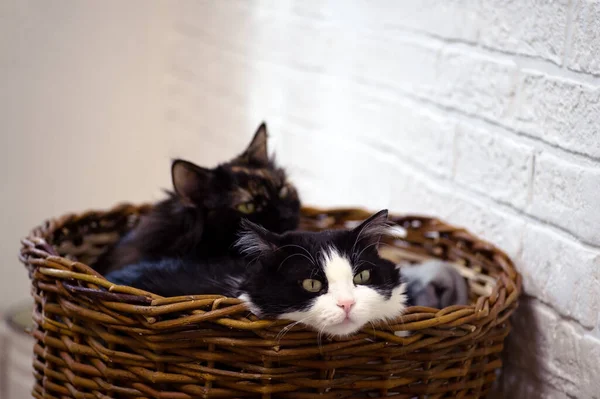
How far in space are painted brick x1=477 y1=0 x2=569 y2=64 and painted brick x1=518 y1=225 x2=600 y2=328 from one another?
12.9 inches

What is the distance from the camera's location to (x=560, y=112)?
3.97ft

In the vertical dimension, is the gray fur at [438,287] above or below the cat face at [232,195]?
below

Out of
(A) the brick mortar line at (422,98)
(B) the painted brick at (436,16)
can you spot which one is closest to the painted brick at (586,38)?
(A) the brick mortar line at (422,98)

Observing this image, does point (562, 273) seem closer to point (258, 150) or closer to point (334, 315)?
point (334, 315)

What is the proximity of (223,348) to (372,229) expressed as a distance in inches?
11.3

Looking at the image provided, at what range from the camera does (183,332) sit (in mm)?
986

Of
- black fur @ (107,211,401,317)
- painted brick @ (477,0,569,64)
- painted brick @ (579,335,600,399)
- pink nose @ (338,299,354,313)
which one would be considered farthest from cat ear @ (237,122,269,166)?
painted brick @ (579,335,600,399)

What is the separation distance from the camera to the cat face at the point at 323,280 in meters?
0.96

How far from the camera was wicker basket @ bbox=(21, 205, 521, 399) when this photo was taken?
3.21 ft

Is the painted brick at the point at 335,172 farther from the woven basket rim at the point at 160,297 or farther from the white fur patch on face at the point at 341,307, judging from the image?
the white fur patch on face at the point at 341,307

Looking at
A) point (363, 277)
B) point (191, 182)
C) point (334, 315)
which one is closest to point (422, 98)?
point (191, 182)

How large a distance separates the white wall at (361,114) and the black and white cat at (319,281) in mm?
356

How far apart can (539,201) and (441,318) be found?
0.39 metres

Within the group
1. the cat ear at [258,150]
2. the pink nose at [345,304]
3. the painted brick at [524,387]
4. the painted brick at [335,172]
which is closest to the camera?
the pink nose at [345,304]
